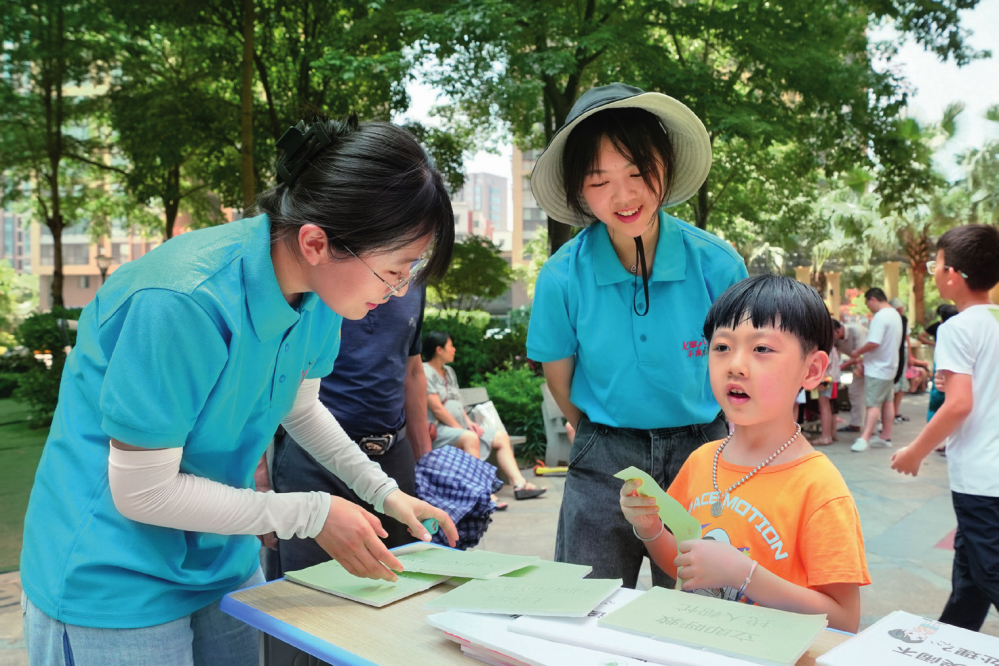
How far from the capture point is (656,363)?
1930mm

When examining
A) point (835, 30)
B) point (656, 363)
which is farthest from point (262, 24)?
point (656, 363)

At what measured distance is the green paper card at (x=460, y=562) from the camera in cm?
160

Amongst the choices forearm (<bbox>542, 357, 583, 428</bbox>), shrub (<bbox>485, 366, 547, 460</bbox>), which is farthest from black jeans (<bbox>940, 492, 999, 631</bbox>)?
shrub (<bbox>485, 366, 547, 460</bbox>)

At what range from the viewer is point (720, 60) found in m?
10.8

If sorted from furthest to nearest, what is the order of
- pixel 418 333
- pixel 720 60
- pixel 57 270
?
pixel 57 270
pixel 720 60
pixel 418 333

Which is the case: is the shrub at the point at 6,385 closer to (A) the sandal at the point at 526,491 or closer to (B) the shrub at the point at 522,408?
(B) the shrub at the point at 522,408

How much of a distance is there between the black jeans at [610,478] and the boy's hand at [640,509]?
0.28m

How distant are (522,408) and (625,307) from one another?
623 centimetres

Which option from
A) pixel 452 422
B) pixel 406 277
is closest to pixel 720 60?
pixel 452 422

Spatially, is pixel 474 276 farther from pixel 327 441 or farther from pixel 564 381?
pixel 327 441

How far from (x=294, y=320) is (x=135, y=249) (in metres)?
26.9

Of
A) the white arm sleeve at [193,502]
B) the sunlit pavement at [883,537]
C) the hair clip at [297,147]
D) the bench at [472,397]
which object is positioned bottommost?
the sunlit pavement at [883,537]

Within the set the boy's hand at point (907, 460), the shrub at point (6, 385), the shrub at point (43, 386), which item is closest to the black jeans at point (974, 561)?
the boy's hand at point (907, 460)

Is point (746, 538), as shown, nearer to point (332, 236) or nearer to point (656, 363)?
point (656, 363)
